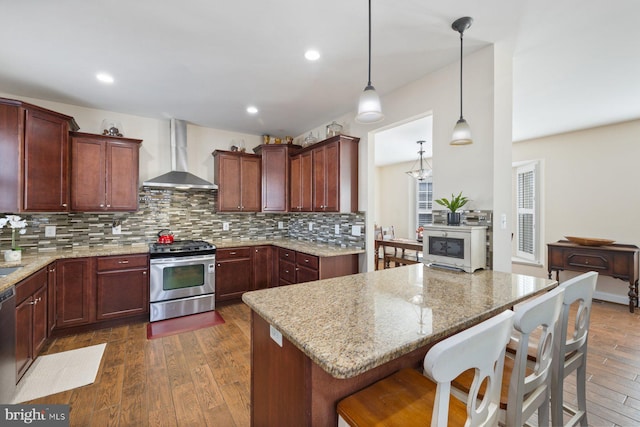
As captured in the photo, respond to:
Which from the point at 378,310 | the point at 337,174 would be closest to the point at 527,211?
the point at 337,174

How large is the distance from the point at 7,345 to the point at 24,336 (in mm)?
466

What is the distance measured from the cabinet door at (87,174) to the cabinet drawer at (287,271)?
2.39 metres

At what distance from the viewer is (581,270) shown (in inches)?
160

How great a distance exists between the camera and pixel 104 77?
2748mm

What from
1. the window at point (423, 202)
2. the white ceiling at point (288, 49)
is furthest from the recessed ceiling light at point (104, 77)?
the window at point (423, 202)

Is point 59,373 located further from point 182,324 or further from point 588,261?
point 588,261

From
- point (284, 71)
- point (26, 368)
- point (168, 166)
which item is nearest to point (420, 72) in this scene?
point (284, 71)

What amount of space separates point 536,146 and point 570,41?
3.32 m

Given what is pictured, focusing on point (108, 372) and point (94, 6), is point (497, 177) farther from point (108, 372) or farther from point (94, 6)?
point (108, 372)

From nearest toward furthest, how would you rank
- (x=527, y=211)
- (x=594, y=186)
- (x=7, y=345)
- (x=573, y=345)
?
(x=573, y=345)
(x=7, y=345)
(x=594, y=186)
(x=527, y=211)

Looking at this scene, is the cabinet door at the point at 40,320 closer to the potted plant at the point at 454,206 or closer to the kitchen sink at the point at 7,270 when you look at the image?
the kitchen sink at the point at 7,270

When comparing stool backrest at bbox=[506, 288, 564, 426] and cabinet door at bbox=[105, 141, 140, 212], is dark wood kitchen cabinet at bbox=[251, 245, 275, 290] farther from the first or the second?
stool backrest at bbox=[506, 288, 564, 426]

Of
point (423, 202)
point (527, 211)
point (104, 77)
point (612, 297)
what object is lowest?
point (612, 297)

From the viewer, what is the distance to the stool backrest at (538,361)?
→ 3.48 ft
